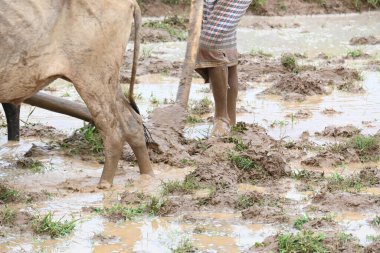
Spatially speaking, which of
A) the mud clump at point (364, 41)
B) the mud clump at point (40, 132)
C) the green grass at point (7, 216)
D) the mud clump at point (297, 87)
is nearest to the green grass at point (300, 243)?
the green grass at point (7, 216)

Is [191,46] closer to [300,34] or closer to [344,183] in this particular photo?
[344,183]

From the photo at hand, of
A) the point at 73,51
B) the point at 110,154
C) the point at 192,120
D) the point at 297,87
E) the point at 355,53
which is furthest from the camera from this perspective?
the point at 355,53

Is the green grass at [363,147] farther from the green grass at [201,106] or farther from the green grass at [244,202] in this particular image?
the green grass at [201,106]

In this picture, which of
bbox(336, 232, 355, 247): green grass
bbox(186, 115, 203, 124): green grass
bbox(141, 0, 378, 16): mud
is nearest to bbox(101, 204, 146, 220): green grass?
bbox(336, 232, 355, 247): green grass

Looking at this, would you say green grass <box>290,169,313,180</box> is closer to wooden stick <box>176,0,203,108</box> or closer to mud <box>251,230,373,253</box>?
wooden stick <box>176,0,203,108</box>

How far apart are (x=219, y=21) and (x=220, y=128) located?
3.01 ft

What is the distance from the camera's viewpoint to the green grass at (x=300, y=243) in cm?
519

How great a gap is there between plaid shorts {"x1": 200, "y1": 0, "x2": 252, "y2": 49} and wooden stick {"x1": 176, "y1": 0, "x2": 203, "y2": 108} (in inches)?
15.0

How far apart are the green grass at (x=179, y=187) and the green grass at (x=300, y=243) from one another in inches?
52.4

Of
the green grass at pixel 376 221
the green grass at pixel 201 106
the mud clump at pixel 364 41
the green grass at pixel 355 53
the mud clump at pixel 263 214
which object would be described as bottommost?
the mud clump at pixel 364 41

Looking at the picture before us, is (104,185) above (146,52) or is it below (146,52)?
above

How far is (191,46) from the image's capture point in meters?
7.71

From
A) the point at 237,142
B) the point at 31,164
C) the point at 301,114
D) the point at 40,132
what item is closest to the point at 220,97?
the point at 237,142

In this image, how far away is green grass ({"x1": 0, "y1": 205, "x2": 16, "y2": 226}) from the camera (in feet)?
18.9
